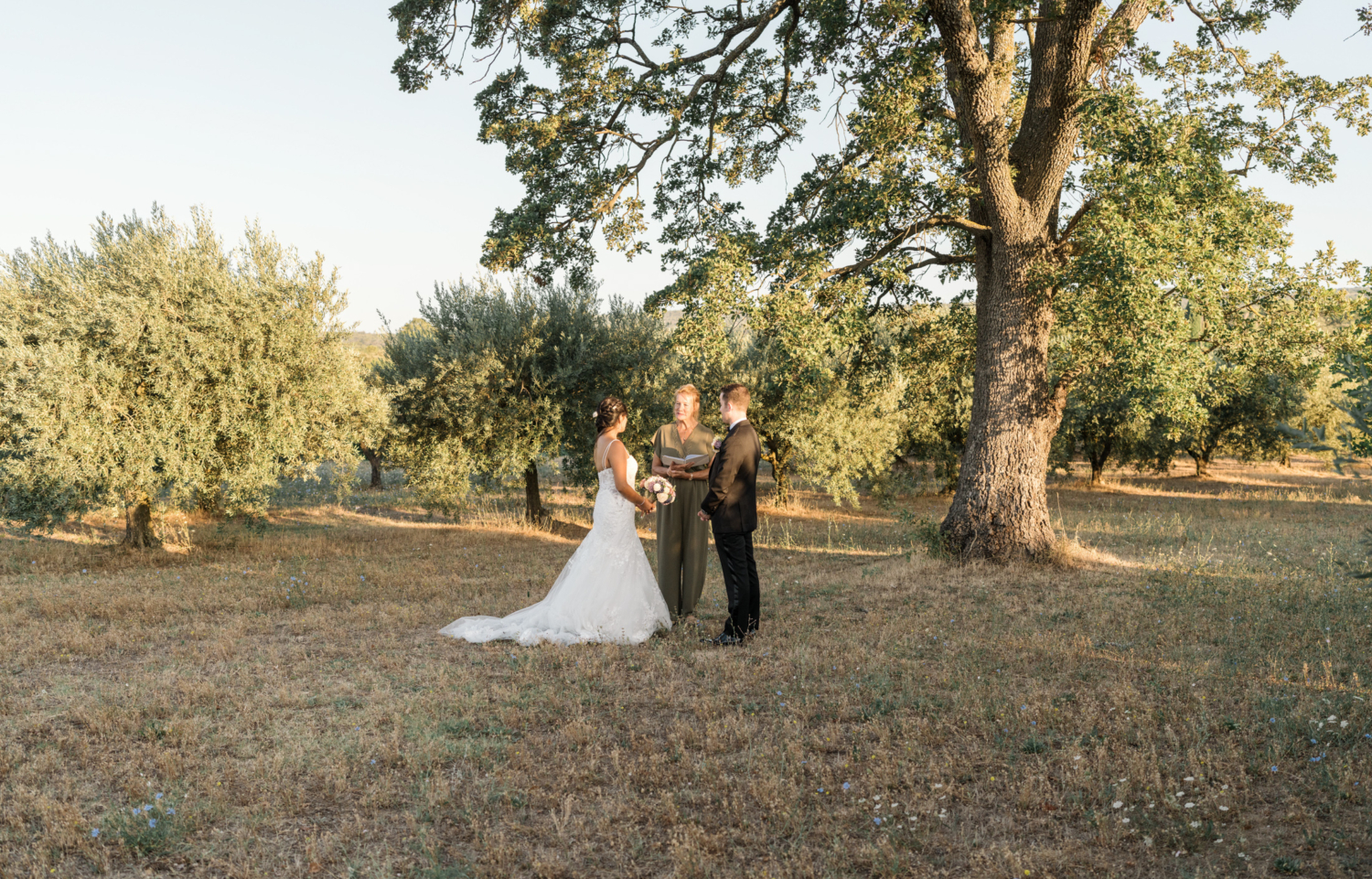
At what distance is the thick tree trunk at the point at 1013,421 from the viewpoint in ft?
40.1

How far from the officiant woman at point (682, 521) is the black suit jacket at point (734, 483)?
3.21 ft

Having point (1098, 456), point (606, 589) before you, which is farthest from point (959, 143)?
point (1098, 456)

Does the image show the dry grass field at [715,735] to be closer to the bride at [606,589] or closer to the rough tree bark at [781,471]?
the bride at [606,589]

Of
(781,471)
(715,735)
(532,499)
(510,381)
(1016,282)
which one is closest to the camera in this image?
(715,735)

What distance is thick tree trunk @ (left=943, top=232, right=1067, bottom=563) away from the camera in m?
12.2

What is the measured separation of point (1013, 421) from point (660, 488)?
642cm

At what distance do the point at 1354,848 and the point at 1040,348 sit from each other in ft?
30.8

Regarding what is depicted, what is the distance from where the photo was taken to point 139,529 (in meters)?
15.1

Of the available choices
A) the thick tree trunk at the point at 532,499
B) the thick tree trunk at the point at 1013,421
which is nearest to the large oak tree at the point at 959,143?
the thick tree trunk at the point at 1013,421

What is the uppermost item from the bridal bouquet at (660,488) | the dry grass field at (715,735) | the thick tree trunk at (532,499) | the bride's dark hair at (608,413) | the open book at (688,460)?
the bride's dark hair at (608,413)

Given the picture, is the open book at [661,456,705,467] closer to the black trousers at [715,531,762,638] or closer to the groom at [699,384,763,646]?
the groom at [699,384,763,646]

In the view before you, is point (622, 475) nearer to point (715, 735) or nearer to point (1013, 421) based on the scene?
point (715, 735)

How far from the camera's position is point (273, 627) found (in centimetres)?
921

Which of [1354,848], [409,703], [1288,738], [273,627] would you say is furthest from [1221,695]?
[273,627]
